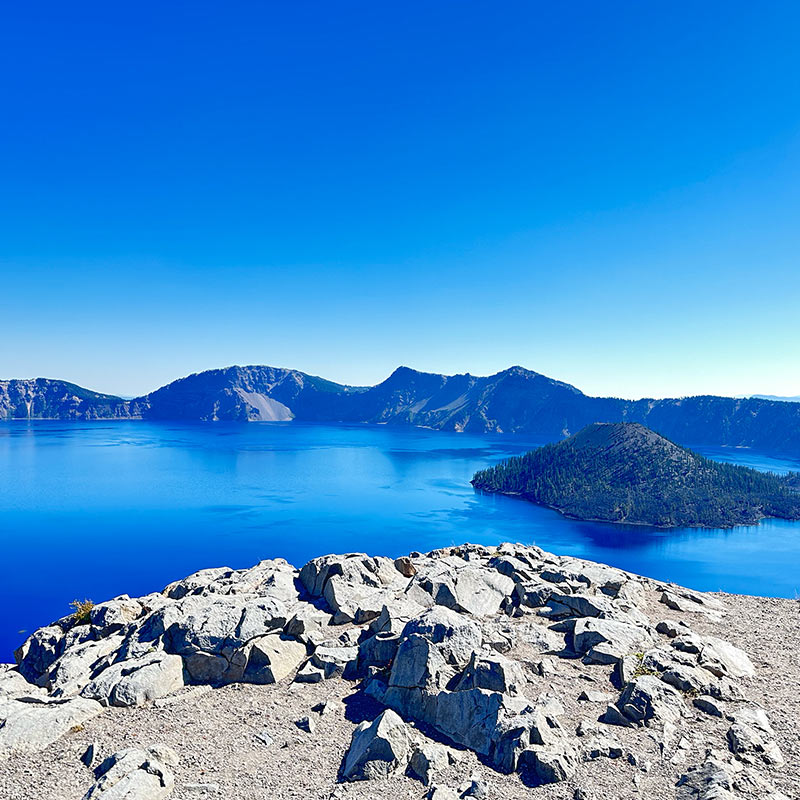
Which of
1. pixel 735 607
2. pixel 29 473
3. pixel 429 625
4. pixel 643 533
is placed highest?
pixel 429 625

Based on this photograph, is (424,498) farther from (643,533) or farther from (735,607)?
(735,607)

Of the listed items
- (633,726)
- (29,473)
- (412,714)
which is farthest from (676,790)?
(29,473)

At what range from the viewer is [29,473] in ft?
585

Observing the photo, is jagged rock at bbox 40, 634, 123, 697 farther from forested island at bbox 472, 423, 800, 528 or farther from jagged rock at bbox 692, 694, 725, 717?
forested island at bbox 472, 423, 800, 528

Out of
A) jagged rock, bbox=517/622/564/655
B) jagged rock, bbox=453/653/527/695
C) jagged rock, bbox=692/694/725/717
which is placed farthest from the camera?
jagged rock, bbox=517/622/564/655

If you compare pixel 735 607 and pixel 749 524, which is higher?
pixel 735 607

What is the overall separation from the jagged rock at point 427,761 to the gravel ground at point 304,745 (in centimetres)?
24

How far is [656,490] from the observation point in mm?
176500

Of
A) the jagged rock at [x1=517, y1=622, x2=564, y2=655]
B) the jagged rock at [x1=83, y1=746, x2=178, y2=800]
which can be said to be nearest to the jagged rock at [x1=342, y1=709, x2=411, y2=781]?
the jagged rock at [x1=83, y1=746, x2=178, y2=800]

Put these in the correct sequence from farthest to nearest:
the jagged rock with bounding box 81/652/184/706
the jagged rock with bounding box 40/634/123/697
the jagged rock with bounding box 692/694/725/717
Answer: the jagged rock with bounding box 40/634/123/697, the jagged rock with bounding box 81/652/184/706, the jagged rock with bounding box 692/694/725/717

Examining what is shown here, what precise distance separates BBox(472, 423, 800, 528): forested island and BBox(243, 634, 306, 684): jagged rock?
159m

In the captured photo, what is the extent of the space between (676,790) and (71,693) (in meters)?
19.2

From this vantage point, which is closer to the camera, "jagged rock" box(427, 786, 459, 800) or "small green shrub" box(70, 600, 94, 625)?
"jagged rock" box(427, 786, 459, 800)

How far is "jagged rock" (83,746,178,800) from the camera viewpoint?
472 inches
